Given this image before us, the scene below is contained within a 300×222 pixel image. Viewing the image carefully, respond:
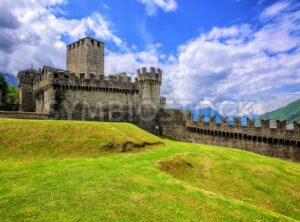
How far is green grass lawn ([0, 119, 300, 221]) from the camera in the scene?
11.3 metres

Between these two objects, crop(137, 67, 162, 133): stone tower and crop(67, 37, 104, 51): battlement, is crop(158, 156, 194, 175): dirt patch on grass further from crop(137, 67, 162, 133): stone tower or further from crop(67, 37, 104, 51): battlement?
crop(67, 37, 104, 51): battlement

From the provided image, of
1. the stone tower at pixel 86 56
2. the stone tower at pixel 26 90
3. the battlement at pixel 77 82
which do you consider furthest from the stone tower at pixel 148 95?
the stone tower at pixel 26 90

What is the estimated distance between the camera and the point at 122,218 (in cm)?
1062

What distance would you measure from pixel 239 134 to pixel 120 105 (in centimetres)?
2140

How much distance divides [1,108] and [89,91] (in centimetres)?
1608

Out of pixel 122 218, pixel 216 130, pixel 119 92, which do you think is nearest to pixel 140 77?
pixel 119 92

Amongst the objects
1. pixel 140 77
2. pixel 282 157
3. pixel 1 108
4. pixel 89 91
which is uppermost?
pixel 140 77

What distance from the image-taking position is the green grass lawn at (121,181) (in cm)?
1132

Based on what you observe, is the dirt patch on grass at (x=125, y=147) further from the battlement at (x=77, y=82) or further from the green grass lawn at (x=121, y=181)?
the battlement at (x=77, y=82)

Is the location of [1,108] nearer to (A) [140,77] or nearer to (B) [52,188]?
(A) [140,77]

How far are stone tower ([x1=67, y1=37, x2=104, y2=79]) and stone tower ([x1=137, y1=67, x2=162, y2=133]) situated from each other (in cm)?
798

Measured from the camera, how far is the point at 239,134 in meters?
41.6

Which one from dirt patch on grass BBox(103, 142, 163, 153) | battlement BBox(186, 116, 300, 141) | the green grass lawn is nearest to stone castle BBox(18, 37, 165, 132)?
battlement BBox(186, 116, 300, 141)

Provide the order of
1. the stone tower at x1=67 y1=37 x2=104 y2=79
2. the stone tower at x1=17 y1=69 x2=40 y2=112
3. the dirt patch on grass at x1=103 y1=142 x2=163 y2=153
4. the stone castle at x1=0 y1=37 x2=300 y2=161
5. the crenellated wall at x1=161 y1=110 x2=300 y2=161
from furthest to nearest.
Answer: the stone tower at x1=67 y1=37 x2=104 y2=79 → the stone tower at x1=17 y1=69 x2=40 y2=112 → the stone castle at x1=0 y1=37 x2=300 y2=161 → the crenellated wall at x1=161 y1=110 x2=300 y2=161 → the dirt patch on grass at x1=103 y1=142 x2=163 y2=153
